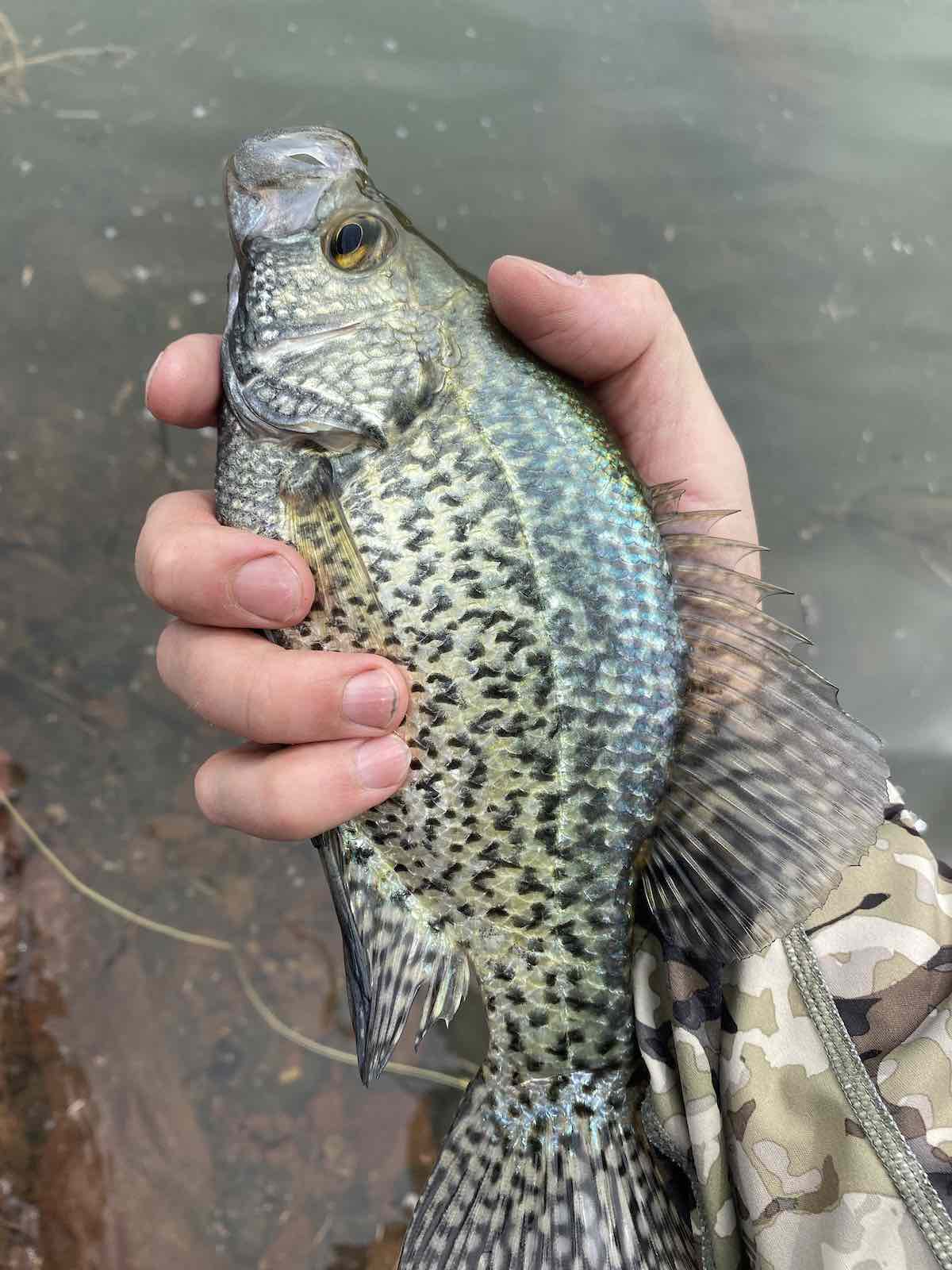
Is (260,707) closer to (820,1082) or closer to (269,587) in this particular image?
(269,587)

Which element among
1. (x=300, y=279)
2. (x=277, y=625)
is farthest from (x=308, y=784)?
(x=300, y=279)

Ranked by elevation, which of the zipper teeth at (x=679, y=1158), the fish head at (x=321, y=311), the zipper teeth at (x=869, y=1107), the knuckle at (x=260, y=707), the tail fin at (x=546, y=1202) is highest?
the fish head at (x=321, y=311)

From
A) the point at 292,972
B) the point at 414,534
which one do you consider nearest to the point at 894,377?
the point at 414,534

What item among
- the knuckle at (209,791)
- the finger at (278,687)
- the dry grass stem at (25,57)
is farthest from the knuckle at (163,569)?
the dry grass stem at (25,57)

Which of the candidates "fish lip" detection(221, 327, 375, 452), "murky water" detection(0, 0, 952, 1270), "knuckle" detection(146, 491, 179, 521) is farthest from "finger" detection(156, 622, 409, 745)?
"murky water" detection(0, 0, 952, 1270)

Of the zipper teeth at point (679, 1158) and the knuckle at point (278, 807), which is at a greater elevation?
the knuckle at point (278, 807)

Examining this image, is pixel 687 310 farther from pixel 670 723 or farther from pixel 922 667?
pixel 670 723

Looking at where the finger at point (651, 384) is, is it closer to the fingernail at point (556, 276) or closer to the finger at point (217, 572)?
the fingernail at point (556, 276)
